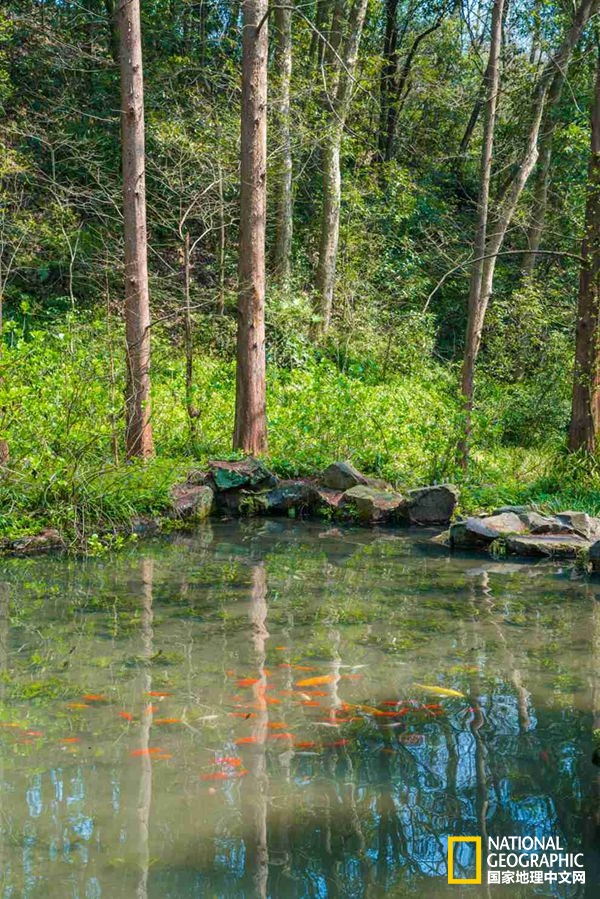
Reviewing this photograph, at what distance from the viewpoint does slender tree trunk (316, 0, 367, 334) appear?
17234 millimetres

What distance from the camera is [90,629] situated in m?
5.95

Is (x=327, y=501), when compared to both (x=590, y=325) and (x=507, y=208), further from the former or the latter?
(x=507, y=208)

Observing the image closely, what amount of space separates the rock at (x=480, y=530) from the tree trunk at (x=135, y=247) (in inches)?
158

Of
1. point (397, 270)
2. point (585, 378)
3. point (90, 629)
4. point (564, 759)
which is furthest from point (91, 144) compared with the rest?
point (564, 759)

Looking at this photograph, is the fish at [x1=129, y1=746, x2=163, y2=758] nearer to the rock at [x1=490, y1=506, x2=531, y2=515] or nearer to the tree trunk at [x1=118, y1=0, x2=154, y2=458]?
the rock at [x1=490, y1=506, x2=531, y2=515]

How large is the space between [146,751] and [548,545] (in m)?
5.46

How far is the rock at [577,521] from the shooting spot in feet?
28.4

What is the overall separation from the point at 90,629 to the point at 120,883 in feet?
9.89

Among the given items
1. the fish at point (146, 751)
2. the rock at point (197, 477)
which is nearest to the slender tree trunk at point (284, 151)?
the rock at point (197, 477)

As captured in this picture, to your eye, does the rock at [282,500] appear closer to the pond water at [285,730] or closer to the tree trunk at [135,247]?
the tree trunk at [135,247]

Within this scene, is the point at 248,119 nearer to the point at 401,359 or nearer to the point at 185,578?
the point at 185,578

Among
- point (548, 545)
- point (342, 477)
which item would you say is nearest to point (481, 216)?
point (342, 477)

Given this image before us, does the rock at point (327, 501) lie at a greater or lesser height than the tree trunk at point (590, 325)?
lesser

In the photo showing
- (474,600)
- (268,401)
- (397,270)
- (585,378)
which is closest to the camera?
(474,600)
